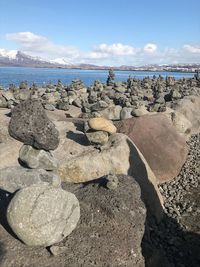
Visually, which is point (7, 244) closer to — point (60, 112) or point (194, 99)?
point (60, 112)

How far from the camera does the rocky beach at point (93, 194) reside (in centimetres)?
704

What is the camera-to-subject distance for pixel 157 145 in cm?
Result: 1391

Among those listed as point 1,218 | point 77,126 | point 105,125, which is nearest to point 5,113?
point 77,126

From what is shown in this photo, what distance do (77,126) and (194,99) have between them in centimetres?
1322

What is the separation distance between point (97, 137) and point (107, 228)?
140 inches

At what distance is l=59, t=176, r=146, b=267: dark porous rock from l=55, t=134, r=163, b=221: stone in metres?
0.79

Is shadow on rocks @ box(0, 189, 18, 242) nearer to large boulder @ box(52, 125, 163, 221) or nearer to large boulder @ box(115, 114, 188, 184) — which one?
large boulder @ box(52, 125, 163, 221)

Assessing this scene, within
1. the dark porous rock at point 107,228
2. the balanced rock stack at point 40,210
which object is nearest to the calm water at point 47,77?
the balanced rock stack at point 40,210

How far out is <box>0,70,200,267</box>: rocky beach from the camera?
7.04 metres

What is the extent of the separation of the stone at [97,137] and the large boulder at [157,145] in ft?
8.79

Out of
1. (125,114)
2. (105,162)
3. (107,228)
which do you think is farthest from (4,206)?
(125,114)

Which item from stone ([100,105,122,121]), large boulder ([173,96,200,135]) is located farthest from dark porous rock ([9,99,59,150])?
large boulder ([173,96,200,135])

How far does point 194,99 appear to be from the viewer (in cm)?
2405

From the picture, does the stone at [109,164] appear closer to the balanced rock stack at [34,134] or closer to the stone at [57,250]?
the balanced rock stack at [34,134]
